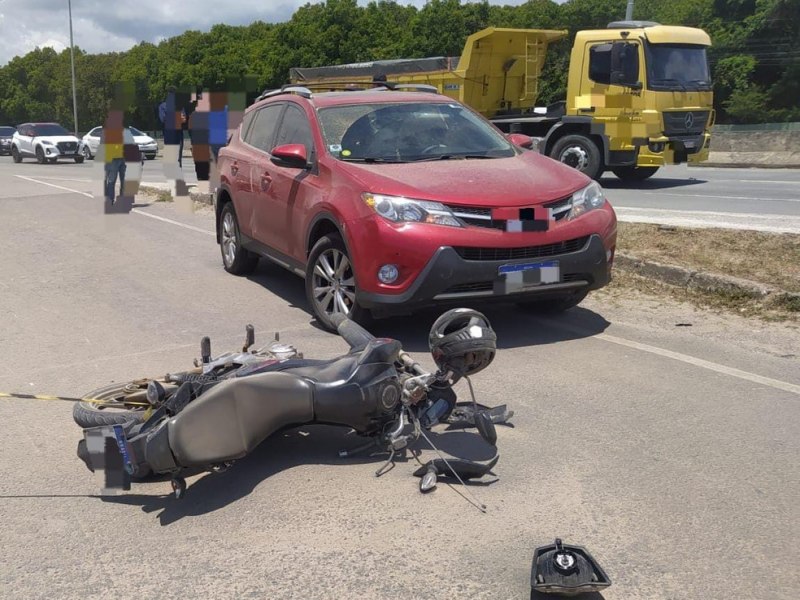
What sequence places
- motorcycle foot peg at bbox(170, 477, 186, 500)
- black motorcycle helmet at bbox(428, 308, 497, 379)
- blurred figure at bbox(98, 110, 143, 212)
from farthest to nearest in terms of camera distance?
blurred figure at bbox(98, 110, 143, 212) < black motorcycle helmet at bbox(428, 308, 497, 379) < motorcycle foot peg at bbox(170, 477, 186, 500)

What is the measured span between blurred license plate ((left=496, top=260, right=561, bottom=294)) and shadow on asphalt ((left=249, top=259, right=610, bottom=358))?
0.33 m

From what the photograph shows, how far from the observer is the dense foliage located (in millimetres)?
47312

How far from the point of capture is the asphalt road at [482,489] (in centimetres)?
315

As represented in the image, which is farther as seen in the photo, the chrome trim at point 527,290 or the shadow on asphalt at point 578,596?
the chrome trim at point 527,290

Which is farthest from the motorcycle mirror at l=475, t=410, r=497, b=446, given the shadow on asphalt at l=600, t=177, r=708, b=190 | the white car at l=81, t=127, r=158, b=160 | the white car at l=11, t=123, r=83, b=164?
the white car at l=11, t=123, r=83, b=164

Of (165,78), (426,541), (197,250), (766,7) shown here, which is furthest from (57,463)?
(165,78)

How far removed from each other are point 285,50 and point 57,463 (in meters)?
59.7

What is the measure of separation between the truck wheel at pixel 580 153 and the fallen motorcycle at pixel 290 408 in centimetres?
1270

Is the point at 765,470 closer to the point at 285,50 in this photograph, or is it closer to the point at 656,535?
the point at 656,535

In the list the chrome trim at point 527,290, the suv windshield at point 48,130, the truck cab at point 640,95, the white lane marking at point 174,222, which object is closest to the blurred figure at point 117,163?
the white lane marking at point 174,222

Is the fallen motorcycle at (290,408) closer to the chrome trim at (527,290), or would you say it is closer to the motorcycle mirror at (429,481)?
the motorcycle mirror at (429,481)

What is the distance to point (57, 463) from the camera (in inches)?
166

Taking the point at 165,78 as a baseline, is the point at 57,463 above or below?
below

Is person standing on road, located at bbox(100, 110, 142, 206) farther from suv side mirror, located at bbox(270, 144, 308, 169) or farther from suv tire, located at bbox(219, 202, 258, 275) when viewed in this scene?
suv side mirror, located at bbox(270, 144, 308, 169)
